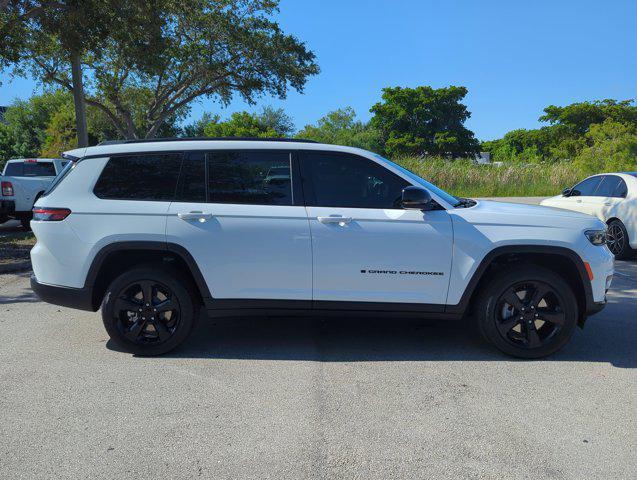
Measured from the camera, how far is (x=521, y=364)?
15.0 ft

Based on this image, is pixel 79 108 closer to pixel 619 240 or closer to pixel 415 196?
pixel 619 240

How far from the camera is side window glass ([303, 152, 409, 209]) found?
183 inches

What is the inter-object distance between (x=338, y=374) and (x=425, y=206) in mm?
1526

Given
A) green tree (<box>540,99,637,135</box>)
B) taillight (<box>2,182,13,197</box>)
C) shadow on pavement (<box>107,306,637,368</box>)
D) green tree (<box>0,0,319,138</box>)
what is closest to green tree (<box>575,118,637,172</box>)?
green tree (<box>0,0,319,138</box>)

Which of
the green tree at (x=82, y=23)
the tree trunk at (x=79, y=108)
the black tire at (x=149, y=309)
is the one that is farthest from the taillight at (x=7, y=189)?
the black tire at (x=149, y=309)

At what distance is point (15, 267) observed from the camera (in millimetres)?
8695

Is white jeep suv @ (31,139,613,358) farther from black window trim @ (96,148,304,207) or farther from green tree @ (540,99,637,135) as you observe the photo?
green tree @ (540,99,637,135)

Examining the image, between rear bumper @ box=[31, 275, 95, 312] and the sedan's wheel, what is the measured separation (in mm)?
8586

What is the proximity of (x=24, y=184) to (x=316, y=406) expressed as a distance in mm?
12418

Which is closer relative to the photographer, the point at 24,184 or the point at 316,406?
the point at 316,406

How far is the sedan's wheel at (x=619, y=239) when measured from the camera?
942cm

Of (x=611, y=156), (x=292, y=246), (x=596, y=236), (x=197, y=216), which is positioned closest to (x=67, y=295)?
(x=197, y=216)

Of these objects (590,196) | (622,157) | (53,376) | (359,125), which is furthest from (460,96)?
(53,376)

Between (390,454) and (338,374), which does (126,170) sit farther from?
(390,454)
